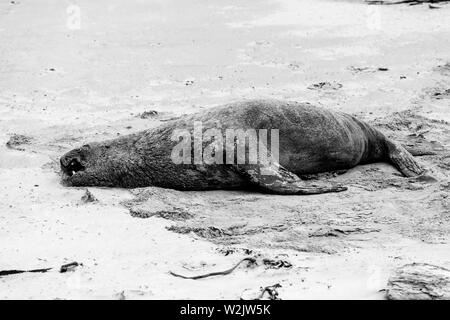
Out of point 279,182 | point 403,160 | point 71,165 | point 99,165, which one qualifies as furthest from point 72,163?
point 403,160

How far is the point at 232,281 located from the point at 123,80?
5.67 metres

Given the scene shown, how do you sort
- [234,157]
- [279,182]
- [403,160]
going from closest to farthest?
[279,182] < [234,157] < [403,160]

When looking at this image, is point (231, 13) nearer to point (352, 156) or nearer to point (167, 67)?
point (167, 67)

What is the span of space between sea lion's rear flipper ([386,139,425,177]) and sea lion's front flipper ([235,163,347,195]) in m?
0.88

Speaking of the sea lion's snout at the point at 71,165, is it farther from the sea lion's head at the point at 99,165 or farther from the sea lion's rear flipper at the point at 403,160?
the sea lion's rear flipper at the point at 403,160

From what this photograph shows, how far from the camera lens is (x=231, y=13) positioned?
1152cm

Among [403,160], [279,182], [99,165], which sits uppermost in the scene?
[99,165]

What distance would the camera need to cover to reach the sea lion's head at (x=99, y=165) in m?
5.40

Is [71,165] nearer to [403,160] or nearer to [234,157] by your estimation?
[234,157]

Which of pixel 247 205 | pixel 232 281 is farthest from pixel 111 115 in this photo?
pixel 232 281

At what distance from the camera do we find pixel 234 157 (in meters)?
5.26

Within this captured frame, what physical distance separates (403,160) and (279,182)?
140cm

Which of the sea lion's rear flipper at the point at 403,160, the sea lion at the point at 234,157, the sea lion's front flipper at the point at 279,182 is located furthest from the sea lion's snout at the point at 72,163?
the sea lion's rear flipper at the point at 403,160

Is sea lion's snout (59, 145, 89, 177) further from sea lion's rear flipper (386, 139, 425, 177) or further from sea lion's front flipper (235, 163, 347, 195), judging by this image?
sea lion's rear flipper (386, 139, 425, 177)
